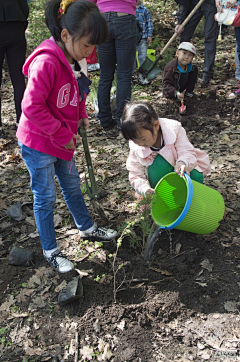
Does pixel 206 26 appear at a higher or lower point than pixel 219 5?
lower

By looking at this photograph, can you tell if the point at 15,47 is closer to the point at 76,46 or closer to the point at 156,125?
the point at 76,46

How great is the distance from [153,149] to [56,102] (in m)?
1.01

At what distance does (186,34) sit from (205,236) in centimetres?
429

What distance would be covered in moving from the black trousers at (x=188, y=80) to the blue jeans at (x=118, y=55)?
1.20 metres

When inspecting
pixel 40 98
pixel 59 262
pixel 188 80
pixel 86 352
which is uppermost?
pixel 40 98

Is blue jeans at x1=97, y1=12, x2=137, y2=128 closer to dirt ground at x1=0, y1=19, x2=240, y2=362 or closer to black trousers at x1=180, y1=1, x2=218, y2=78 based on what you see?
dirt ground at x1=0, y1=19, x2=240, y2=362

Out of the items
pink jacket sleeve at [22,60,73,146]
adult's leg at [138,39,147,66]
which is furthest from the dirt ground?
adult's leg at [138,39,147,66]

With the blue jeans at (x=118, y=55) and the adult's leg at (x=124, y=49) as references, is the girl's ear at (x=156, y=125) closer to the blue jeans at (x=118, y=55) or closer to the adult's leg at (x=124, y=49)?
the blue jeans at (x=118, y=55)

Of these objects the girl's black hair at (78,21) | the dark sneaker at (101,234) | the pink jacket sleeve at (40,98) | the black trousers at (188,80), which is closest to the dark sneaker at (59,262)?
the dark sneaker at (101,234)

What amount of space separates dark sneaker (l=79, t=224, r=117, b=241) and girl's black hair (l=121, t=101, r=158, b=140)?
0.87 meters

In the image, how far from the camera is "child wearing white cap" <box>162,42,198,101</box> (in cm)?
479

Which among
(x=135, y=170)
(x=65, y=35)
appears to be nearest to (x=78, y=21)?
(x=65, y=35)

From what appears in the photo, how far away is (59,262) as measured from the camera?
2434 mm

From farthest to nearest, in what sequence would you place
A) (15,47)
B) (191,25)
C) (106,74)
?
(191,25)
(106,74)
(15,47)
